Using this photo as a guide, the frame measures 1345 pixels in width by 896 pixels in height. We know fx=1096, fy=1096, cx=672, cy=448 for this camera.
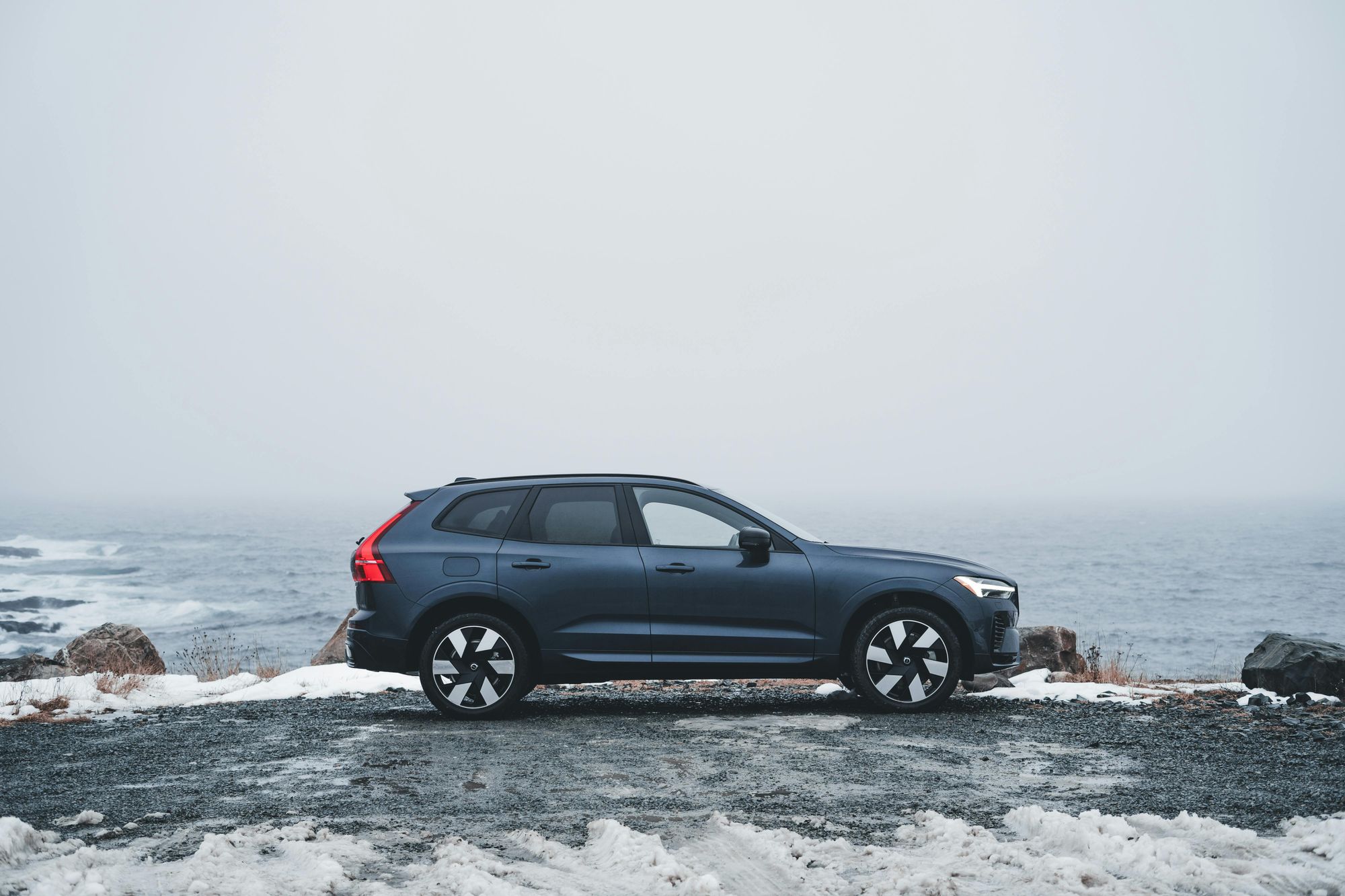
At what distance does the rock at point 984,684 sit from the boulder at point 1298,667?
198 centimetres

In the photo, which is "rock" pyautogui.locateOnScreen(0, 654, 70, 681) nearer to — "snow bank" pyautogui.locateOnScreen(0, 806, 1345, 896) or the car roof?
the car roof

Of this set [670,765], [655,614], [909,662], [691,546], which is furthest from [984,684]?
[670,765]

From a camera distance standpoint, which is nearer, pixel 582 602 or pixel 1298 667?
pixel 582 602

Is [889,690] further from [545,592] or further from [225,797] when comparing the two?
[225,797]

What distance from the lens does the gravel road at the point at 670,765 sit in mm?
5027

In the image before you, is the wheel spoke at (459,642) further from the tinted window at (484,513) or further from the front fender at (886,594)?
the front fender at (886,594)

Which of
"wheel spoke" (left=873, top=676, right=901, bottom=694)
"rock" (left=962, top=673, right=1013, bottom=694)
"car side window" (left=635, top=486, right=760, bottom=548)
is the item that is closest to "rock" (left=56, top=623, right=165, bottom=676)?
"car side window" (left=635, top=486, right=760, bottom=548)

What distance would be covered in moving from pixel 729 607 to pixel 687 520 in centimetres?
73

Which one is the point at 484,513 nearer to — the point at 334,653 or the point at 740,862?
the point at 740,862

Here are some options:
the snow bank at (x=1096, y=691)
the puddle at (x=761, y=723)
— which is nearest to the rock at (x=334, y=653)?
the puddle at (x=761, y=723)

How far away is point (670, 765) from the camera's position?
6.17 meters

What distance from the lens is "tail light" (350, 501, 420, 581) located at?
794 centimetres

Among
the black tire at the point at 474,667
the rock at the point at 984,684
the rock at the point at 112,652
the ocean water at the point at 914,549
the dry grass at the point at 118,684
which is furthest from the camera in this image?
the ocean water at the point at 914,549

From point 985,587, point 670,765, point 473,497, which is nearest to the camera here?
point 670,765
